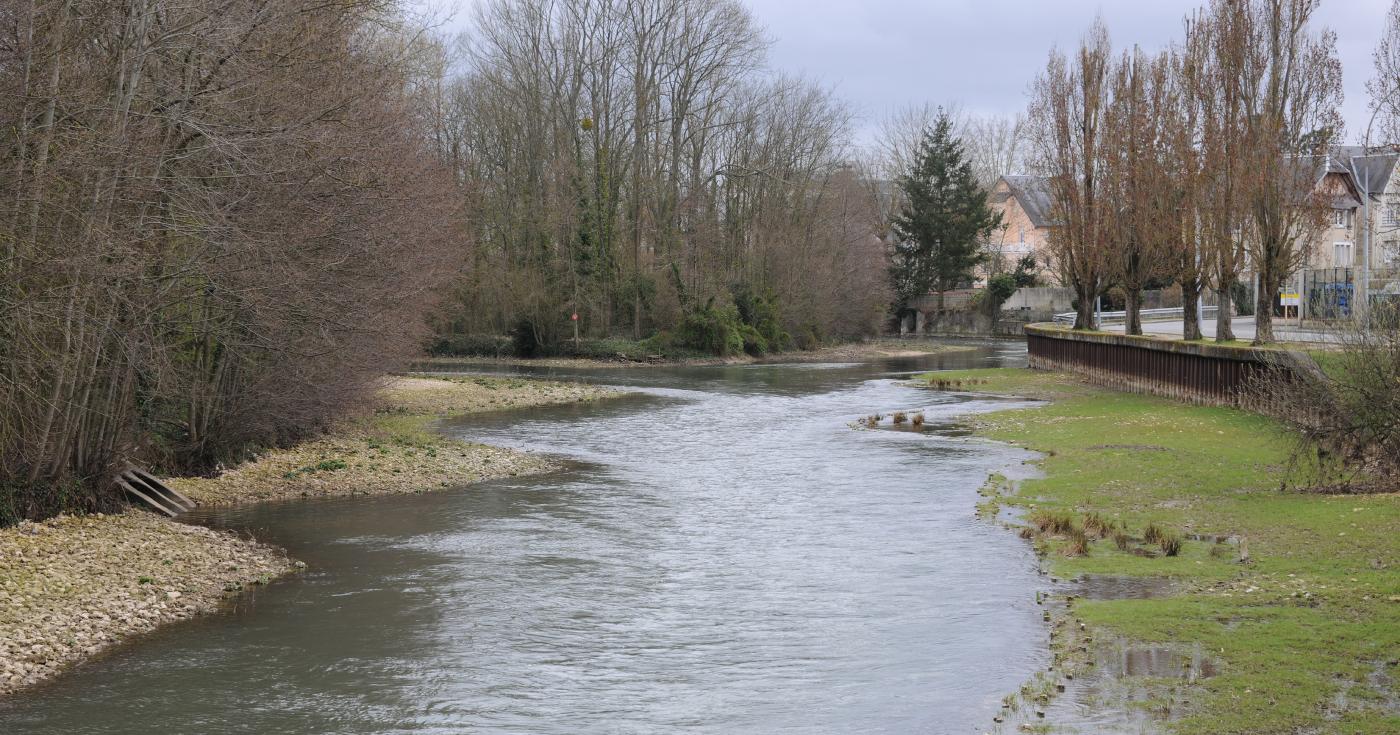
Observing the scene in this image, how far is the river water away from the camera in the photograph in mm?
10141

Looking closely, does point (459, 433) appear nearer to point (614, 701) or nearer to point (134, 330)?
point (134, 330)

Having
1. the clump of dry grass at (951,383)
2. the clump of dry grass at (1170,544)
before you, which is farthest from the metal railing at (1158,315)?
the clump of dry grass at (1170,544)

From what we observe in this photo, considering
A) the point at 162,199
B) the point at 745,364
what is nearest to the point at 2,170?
the point at 162,199

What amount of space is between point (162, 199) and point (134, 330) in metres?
2.32

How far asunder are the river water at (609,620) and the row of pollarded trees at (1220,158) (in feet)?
49.2

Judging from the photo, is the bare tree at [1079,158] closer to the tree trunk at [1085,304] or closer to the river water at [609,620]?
the tree trunk at [1085,304]

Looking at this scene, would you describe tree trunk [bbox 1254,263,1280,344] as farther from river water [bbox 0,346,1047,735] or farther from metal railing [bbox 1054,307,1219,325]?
metal railing [bbox 1054,307,1219,325]

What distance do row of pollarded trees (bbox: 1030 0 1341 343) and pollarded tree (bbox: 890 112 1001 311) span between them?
38.8m

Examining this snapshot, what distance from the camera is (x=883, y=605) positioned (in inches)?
532

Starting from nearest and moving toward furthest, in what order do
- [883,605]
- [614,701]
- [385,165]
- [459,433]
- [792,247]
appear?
[614,701] → [883,605] → [385,165] → [459,433] → [792,247]

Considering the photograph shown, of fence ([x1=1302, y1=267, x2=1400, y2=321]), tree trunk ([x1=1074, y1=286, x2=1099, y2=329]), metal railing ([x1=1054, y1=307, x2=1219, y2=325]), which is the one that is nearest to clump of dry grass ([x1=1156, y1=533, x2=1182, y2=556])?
fence ([x1=1302, y1=267, x2=1400, y2=321])

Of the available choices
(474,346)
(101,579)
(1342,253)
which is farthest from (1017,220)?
(101,579)

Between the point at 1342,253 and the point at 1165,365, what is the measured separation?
172ft

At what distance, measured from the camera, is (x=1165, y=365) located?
3653cm
